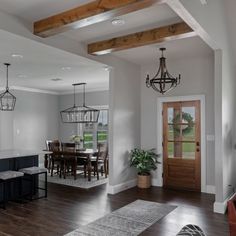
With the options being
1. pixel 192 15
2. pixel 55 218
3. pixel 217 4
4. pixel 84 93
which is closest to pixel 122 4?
pixel 192 15

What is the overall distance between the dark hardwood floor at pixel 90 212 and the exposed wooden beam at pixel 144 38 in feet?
8.90

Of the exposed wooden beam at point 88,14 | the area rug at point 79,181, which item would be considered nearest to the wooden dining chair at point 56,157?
the area rug at point 79,181

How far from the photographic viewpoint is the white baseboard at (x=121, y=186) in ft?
17.3

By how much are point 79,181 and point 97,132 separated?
2765 mm

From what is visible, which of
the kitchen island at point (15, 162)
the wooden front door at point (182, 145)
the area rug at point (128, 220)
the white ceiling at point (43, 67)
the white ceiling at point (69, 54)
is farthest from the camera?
the wooden front door at point (182, 145)

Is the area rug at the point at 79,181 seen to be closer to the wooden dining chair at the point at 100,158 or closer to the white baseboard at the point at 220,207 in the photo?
the wooden dining chair at the point at 100,158

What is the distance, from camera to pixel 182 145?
5.66 m

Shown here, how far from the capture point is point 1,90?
27.1 ft

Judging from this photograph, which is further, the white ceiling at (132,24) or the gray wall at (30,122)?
the gray wall at (30,122)


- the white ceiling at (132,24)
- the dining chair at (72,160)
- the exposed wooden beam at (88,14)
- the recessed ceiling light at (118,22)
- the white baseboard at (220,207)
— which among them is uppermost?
the white ceiling at (132,24)

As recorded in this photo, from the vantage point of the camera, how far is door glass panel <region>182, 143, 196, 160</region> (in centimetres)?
552

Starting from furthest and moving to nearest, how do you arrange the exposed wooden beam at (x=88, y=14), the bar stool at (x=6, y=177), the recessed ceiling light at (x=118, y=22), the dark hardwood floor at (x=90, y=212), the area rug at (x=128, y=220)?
the bar stool at (x=6, y=177) → the recessed ceiling light at (x=118, y=22) → the dark hardwood floor at (x=90, y=212) → the area rug at (x=128, y=220) → the exposed wooden beam at (x=88, y=14)

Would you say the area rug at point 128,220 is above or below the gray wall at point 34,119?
below

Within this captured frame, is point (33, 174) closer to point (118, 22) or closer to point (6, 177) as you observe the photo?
point (6, 177)
